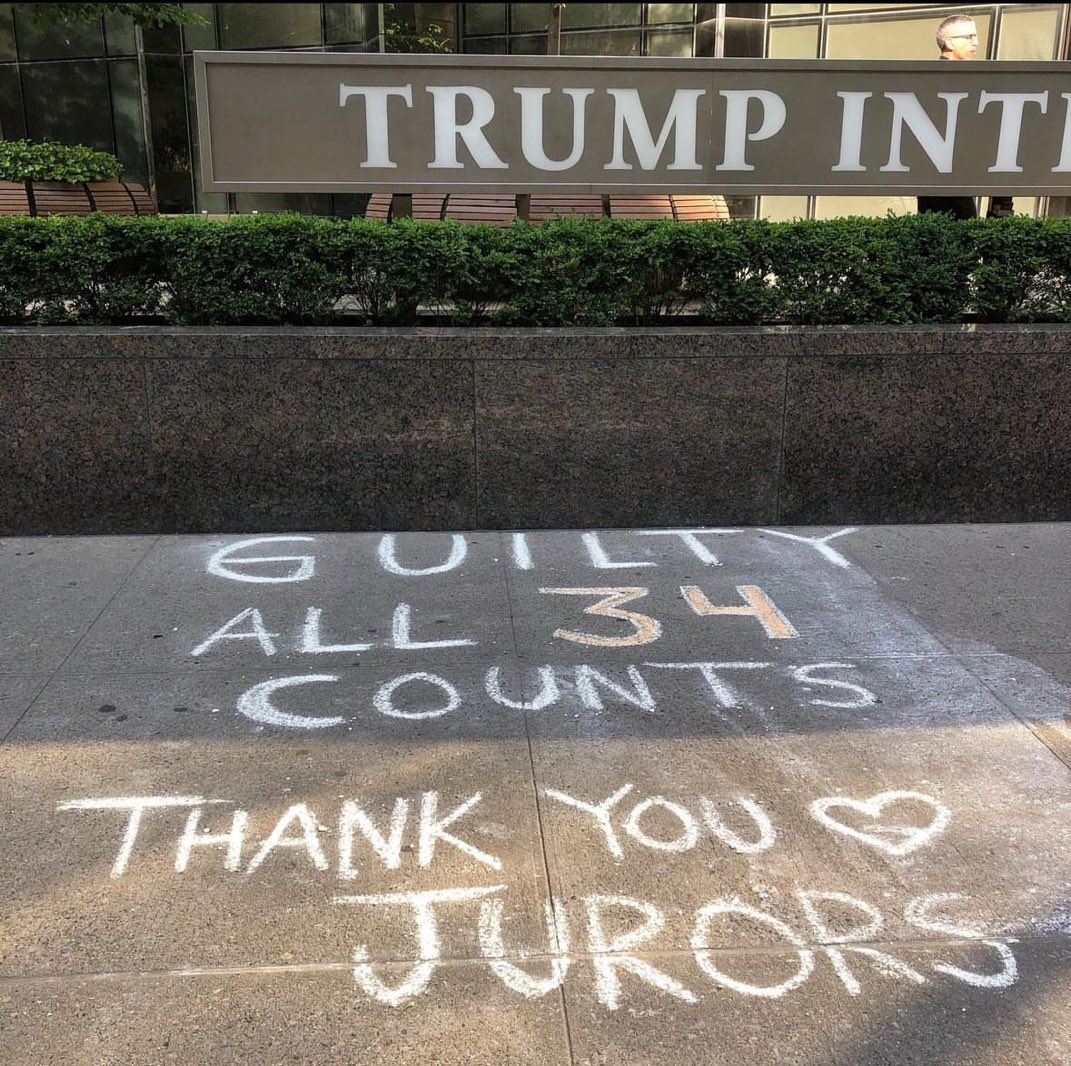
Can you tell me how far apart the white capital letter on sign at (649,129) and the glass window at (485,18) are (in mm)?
9565

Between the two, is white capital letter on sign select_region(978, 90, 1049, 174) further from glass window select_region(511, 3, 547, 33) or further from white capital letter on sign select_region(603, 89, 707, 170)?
glass window select_region(511, 3, 547, 33)

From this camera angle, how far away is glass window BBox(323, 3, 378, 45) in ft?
42.7

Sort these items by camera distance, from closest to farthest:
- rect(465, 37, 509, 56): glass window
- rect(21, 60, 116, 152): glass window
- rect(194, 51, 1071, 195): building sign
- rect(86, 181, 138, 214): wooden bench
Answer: rect(194, 51, 1071, 195): building sign < rect(86, 181, 138, 214): wooden bench < rect(465, 37, 509, 56): glass window < rect(21, 60, 116, 152): glass window

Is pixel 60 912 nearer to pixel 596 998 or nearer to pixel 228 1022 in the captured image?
pixel 228 1022

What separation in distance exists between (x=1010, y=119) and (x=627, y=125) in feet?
6.93

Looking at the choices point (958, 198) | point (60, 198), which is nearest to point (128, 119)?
point (60, 198)

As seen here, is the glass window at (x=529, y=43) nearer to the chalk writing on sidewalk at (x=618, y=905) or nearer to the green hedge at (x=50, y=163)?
the green hedge at (x=50, y=163)

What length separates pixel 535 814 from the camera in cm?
307

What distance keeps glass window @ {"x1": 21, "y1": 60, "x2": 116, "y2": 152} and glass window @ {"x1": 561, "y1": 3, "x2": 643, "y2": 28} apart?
6436mm

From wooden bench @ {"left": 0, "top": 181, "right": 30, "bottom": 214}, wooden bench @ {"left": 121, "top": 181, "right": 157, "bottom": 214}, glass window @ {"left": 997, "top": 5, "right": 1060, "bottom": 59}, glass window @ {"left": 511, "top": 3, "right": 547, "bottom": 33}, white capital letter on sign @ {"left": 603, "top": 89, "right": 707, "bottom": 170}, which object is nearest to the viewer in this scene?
white capital letter on sign @ {"left": 603, "top": 89, "right": 707, "bottom": 170}

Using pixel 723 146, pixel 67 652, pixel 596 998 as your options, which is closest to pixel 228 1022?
pixel 596 998

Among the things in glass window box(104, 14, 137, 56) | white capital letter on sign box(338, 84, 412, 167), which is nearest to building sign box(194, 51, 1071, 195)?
white capital letter on sign box(338, 84, 412, 167)

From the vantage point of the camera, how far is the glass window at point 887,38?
504 inches

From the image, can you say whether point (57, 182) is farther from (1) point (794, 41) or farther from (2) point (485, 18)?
A: (1) point (794, 41)
